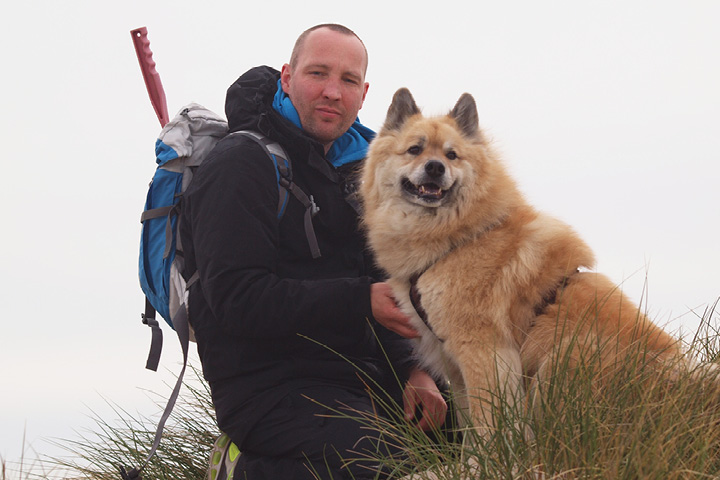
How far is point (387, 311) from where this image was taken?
11.3ft

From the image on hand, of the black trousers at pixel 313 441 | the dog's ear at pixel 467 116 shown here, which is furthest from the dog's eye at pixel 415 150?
the black trousers at pixel 313 441

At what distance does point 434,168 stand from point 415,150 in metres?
0.22

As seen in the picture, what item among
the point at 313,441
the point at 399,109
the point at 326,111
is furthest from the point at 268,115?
the point at 313,441

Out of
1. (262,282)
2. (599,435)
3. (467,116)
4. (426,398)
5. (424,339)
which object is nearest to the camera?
(599,435)

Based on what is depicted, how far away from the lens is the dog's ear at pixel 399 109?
4004 millimetres

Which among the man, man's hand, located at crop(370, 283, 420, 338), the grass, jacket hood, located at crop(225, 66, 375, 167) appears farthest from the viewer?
jacket hood, located at crop(225, 66, 375, 167)

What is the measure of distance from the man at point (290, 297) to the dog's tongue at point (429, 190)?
1.50 ft

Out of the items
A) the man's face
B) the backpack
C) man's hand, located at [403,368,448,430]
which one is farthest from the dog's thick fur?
the backpack

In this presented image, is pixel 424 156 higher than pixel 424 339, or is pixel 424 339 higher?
pixel 424 156

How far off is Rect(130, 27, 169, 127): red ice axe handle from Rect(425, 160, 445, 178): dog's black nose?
1.86m

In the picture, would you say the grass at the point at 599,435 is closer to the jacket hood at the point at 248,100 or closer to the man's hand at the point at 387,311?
A: the man's hand at the point at 387,311

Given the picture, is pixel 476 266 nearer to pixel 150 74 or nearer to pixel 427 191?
pixel 427 191

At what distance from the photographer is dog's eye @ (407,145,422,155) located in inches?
150

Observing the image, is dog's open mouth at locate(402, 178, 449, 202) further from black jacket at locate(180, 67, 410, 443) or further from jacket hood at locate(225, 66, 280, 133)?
jacket hood at locate(225, 66, 280, 133)
